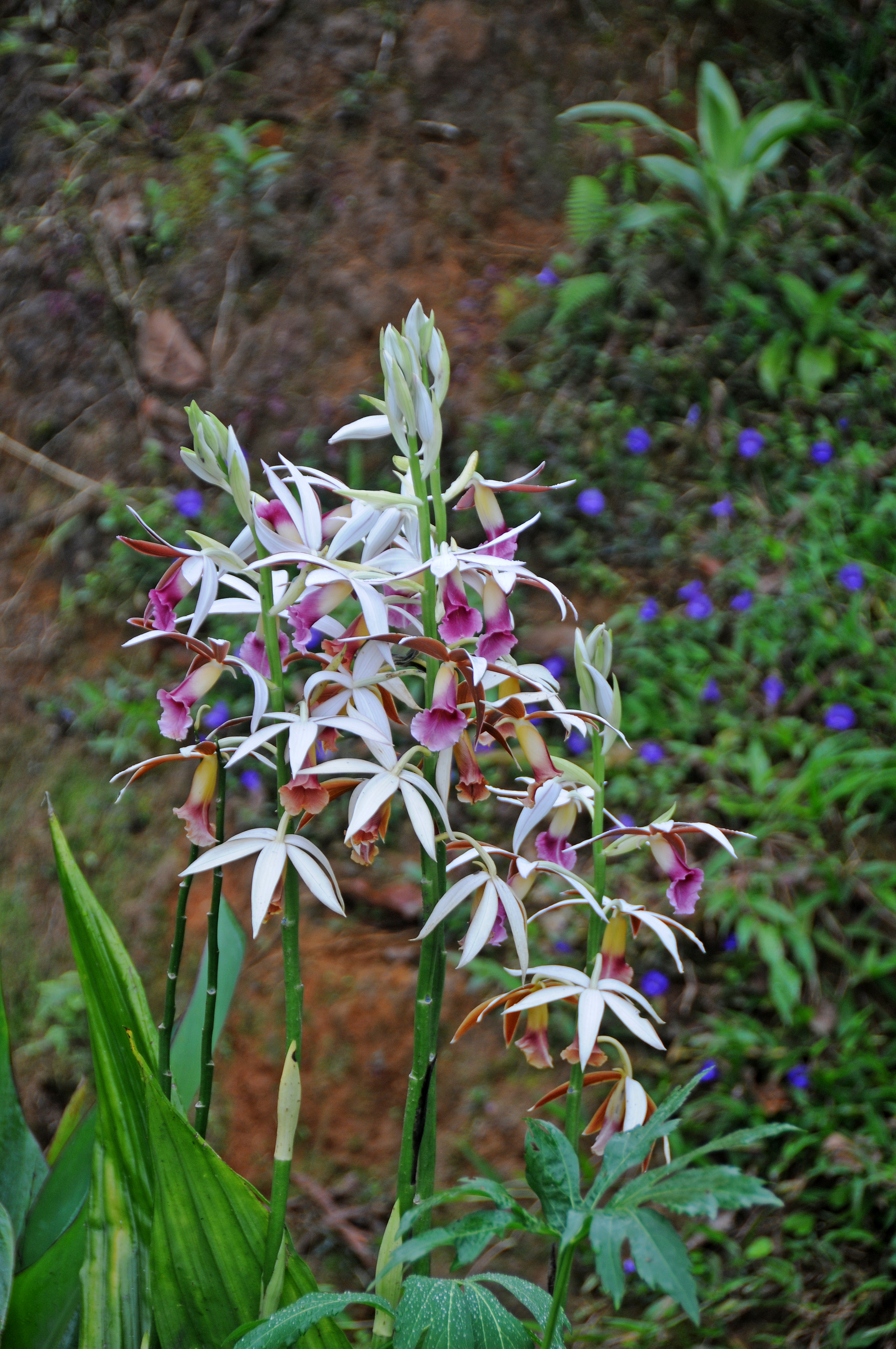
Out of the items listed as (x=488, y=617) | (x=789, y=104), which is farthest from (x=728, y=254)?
(x=488, y=617)

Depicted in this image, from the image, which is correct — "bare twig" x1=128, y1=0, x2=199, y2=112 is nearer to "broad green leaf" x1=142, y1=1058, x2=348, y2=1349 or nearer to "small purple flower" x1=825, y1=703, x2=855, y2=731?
"small purple flower" x1=825, y1=703, x2=855, y2=731

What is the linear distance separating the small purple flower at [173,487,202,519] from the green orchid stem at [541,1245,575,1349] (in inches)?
91.1

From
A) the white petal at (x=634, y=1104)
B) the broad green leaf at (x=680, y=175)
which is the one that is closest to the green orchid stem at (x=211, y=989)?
the white petal at (x=634, y=1104)

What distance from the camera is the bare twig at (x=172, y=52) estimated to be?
3551 millimetres

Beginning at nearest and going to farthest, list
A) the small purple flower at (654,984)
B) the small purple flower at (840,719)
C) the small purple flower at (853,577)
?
the small purple flower at (654,984) → the small purple flower at (840,719) → the small purple flower at (853,577)

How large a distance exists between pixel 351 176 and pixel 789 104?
1426 millimetres

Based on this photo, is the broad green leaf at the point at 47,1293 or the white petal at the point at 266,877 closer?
the white petal at the point at 266,877

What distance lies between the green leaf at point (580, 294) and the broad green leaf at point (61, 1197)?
257 centimetres

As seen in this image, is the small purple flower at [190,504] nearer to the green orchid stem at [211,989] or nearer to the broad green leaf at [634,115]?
the broad green leaf at [634,115]

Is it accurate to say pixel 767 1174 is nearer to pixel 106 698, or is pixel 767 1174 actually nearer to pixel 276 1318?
pixel 276 1318

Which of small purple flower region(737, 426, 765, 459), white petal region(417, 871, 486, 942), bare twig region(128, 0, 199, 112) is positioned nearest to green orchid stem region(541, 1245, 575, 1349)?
white petal region(417, 871, 486, 942)

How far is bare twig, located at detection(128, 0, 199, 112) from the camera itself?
11.6 feet

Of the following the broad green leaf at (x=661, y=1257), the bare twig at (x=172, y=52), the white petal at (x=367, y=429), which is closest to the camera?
the broad green leaf at (x=661, y=1257)

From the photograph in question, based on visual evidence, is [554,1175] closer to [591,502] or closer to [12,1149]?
[12,1149]
